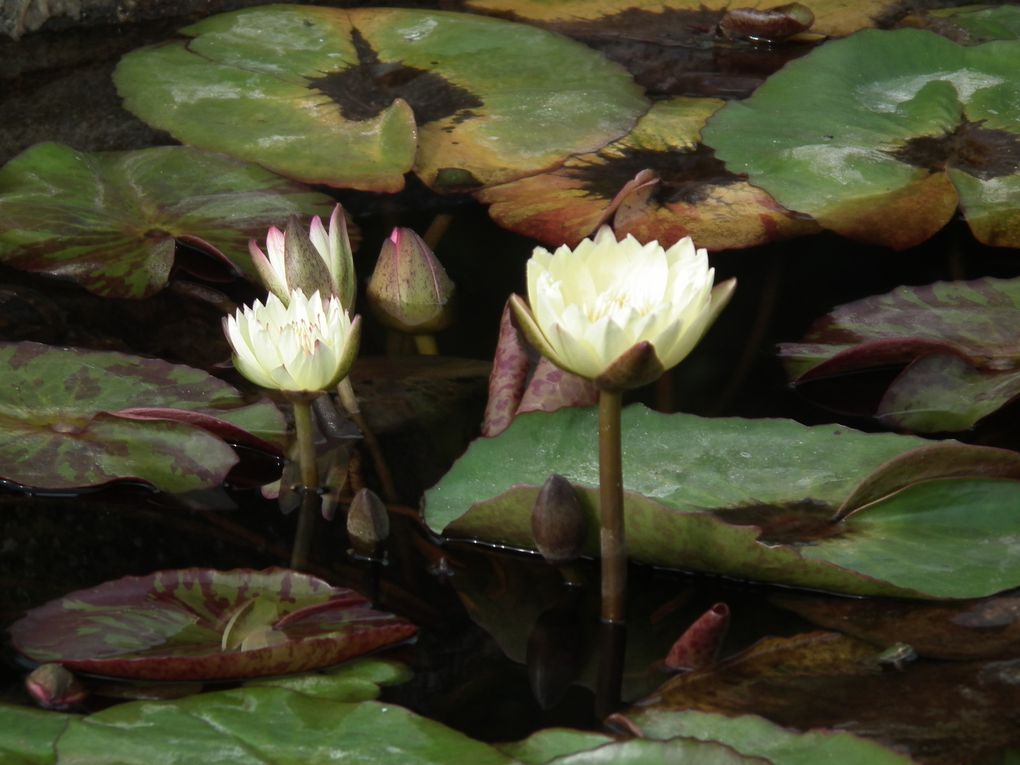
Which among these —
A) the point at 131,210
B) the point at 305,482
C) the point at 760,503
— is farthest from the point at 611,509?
the point at 131,210

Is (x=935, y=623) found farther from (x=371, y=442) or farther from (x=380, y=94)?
(x=380, y=94)

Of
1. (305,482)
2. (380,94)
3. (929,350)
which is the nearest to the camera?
(305,482)

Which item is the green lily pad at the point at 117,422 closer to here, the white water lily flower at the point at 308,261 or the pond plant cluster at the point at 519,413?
the pond plant cluster at the point at 519,413

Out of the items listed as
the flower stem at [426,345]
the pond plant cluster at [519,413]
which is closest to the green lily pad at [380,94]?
the pond plant cluster at [519,413]

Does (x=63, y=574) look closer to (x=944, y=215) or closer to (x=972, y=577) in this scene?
(x=972, y=577)

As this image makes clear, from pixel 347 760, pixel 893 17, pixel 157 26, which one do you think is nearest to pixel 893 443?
pixel 347 760

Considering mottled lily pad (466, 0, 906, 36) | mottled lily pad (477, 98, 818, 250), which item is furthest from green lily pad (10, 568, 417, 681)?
Result: mottled lily pad (466, 0, 906, 36)

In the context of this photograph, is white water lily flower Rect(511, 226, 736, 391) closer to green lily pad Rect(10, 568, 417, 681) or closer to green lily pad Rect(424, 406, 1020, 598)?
green lily pad Rect(424, 406, 1020, 598)
